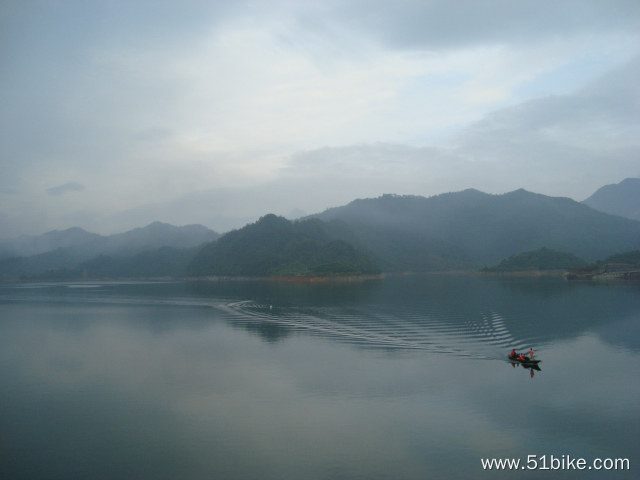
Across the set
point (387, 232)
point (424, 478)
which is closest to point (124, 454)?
point (424, 478)

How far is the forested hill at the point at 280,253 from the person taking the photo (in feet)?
268

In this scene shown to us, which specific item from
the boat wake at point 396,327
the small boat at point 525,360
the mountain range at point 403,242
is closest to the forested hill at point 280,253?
the mountain range at point 403,242

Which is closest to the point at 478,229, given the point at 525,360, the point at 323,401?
the point at 525,360

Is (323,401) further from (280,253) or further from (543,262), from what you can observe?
(280,253)

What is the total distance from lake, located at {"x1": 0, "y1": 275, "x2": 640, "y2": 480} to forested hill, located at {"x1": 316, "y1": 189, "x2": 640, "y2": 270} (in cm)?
8886

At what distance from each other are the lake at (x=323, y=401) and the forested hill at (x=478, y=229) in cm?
8886

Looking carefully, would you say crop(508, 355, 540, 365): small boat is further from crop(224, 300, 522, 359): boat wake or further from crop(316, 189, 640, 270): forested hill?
crop(316, 189, 640, 270): forested hill

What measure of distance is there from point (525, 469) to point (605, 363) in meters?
8.74

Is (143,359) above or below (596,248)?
below

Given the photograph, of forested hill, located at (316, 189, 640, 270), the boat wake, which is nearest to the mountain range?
forested hill, located at (316, 189, 640, 270)

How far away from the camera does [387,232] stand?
128m

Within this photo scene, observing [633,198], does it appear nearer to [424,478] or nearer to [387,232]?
[387,232]

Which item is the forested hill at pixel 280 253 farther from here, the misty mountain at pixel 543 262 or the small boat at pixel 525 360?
the small boat at pixel 525 360

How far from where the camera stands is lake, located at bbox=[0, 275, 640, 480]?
8086mm
